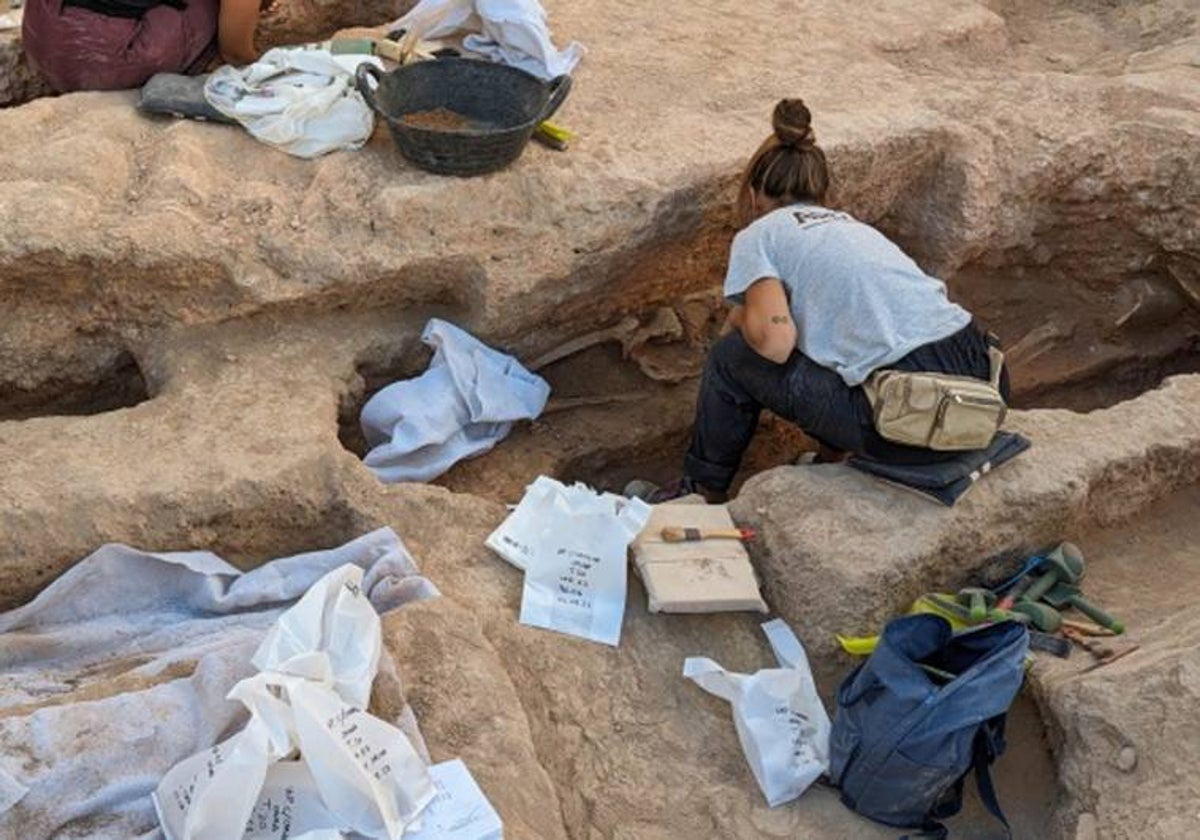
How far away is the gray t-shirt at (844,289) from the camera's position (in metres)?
4.19

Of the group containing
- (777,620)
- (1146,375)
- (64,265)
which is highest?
(64,265)

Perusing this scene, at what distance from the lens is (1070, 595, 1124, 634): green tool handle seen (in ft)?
12.8

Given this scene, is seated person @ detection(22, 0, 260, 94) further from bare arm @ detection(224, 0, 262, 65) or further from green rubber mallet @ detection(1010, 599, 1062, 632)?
green rubber mallet @ detection(1010, 599, 1062, 632)

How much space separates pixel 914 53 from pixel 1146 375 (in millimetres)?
1780

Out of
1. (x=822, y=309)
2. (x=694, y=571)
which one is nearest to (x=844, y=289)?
(x=822, y=309)

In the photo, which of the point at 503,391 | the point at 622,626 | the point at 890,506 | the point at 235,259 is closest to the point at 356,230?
the point at 235,259

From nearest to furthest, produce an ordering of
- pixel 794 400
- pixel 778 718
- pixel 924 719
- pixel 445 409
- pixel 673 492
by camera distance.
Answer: pixel 924 719 → pixel 778 718 → pixel 794 400 → pixel 445 409 → pixel 673 492

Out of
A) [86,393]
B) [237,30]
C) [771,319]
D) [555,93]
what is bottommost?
[86,393]

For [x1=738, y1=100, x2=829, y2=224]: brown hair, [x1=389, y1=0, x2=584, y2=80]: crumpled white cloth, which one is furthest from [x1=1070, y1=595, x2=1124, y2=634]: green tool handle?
[x1=389, y1=0, x2=584, y2=80]: crumpled white cloth

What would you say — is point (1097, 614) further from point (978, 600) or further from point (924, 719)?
point (924, 719)

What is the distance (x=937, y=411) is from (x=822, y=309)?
50 centimetres

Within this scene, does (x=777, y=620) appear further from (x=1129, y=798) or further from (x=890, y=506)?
(x=1129, y=798)

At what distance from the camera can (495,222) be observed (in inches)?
189

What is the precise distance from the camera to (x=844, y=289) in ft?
13.8
